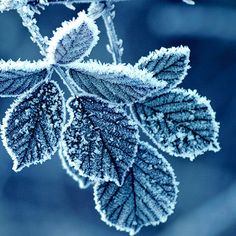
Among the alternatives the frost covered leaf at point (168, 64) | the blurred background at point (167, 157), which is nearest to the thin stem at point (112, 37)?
the frost covered leaf at point (168, 64)

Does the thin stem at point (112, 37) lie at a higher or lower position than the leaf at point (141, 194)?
higher

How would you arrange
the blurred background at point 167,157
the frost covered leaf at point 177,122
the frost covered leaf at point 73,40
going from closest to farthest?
the frost covered leaf at point 73,40, the frost covered leaf at point 177,122, the blurred background at point 167,157

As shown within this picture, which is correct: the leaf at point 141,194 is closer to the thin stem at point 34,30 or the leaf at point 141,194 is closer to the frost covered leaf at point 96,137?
the frost covered leaf at point 96,137

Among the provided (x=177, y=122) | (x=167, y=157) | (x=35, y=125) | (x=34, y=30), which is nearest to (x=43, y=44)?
(x=34, y=30)

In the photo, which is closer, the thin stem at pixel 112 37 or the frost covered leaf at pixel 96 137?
the frost covered leaf at pixel 96 137

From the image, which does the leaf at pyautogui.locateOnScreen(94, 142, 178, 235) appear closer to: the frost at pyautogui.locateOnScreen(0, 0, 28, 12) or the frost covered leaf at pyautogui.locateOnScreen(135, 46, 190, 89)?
the frost covered leaf at pyautogui.locateOnScreen(135, 46, 190, 89)
